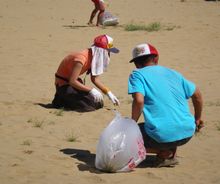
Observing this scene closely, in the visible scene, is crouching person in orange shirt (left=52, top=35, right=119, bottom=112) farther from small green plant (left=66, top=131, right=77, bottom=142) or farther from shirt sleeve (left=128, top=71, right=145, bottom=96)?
shirt sleeve (left=128, top=71, right=145, bottom=96)

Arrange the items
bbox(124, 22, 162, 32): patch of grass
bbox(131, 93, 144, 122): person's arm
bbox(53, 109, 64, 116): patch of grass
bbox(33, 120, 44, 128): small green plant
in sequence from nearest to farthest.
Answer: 1. bbox(131, 93, 144, 122): person's arm
2. bbox(33, 120, 44, 128): small green plant
3. bbox(53, 109, 64, 116): patch of grass
4. bbox(124, 22, 162, 32): patch of grass

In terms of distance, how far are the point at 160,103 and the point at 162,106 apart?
3 centimetres

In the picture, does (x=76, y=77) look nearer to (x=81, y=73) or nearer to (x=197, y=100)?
(x=81, y=73)

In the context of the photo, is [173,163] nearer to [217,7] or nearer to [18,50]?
[18,50]

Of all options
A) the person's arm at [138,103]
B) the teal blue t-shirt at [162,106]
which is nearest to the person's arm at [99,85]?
the teal blue t-shirt at [162,106]

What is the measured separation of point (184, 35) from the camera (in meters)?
15.5

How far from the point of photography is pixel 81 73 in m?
7.83

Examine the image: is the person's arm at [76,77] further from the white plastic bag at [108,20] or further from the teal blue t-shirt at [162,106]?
the white plastic bag at [108,20]

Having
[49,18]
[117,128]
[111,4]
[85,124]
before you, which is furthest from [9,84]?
[111,4]

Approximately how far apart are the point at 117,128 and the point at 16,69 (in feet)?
20.1

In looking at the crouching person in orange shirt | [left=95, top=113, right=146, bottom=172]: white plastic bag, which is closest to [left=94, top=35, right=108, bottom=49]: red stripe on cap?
the crouching person in orange shirt

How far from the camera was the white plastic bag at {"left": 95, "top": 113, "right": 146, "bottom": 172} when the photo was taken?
5.14 m

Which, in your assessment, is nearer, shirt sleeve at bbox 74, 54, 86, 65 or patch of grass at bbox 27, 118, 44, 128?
patch of grass at bbox 27, 118, 44, 128

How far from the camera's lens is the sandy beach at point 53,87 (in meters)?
5.26
